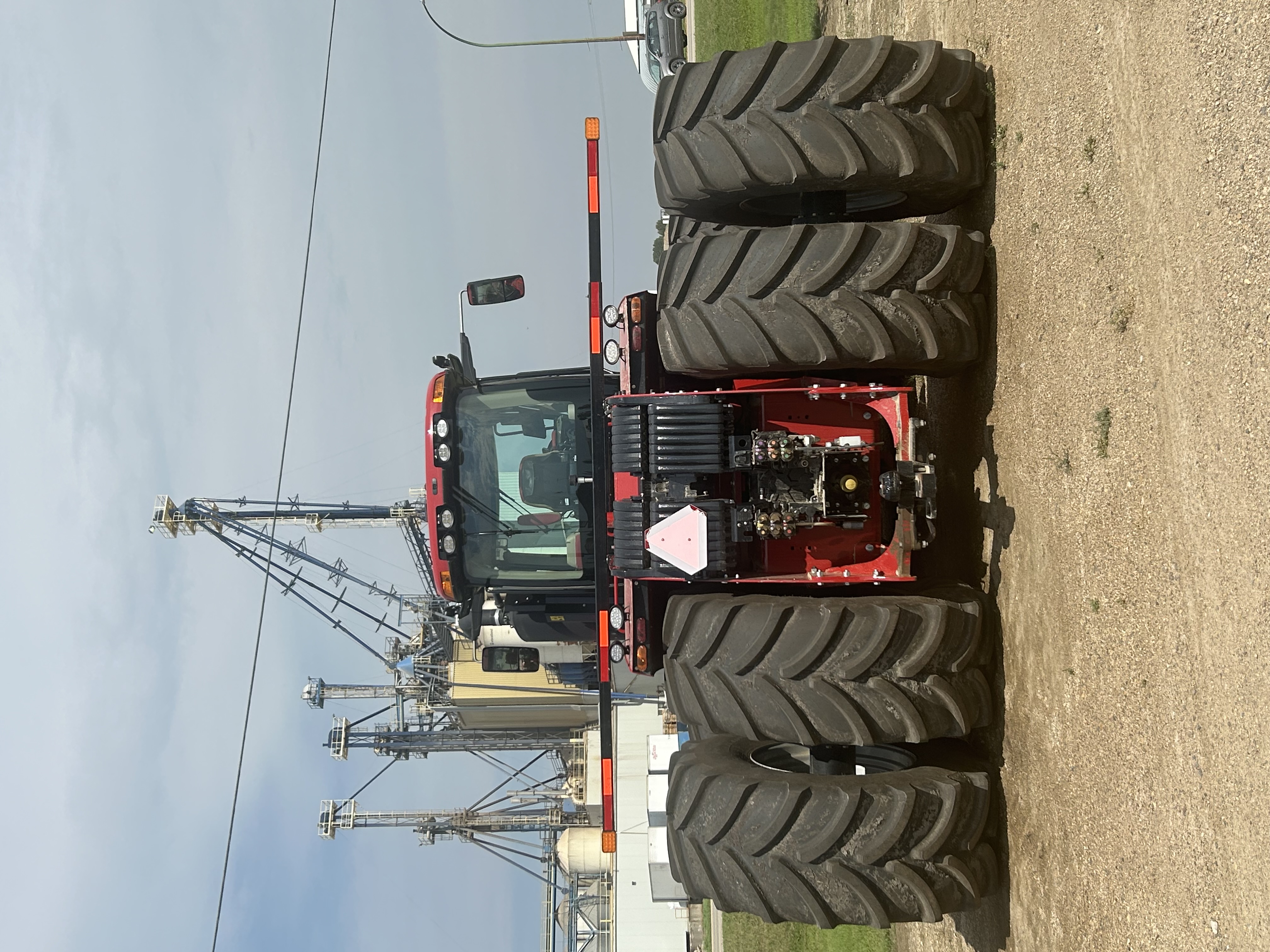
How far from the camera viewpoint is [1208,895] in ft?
12.5

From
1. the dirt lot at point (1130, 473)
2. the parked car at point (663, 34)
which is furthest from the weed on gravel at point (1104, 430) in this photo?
the parked car at point (663, 34)

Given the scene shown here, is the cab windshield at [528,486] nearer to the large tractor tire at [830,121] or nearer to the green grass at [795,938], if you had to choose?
the large tractor tire at [830,121]

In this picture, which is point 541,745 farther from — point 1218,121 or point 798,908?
point 1218,121

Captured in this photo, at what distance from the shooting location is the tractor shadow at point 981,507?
5.80 metres

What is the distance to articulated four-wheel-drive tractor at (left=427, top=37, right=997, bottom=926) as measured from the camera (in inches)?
212

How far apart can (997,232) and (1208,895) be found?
12.9ft

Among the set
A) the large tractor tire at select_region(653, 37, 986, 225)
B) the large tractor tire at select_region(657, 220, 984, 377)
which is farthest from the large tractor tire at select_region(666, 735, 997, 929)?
the large tractor tire at select_region(653, 37, 986, 225)

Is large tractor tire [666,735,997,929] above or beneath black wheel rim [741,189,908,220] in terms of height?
beneath

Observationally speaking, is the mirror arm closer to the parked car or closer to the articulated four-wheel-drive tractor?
the articulated four-wheel-drive tractor

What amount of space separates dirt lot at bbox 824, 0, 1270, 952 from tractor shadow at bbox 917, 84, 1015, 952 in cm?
5

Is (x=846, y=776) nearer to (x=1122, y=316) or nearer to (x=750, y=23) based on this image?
(x=1122, y=316)

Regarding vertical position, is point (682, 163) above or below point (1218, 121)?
above

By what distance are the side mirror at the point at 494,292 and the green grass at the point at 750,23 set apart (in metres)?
5.95

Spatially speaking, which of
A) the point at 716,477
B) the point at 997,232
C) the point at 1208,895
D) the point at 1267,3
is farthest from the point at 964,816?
the point at 1267,3
